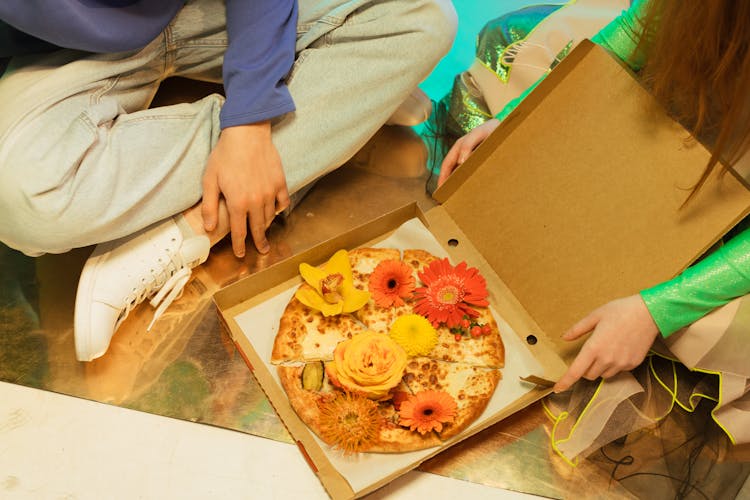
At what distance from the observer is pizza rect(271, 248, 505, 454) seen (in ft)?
2.92

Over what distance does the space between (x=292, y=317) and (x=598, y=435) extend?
1.40 ft

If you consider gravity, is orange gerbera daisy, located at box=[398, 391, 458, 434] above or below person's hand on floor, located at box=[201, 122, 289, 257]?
below

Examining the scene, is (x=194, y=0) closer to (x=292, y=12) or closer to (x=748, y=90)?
(x=292, y=12)

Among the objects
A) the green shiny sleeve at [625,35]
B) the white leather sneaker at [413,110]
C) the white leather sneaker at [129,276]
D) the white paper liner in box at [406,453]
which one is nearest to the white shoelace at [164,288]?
the white leather sneaker at [129,276]

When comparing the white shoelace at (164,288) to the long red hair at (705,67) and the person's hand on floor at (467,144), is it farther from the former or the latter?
the long red hair at (705,67)

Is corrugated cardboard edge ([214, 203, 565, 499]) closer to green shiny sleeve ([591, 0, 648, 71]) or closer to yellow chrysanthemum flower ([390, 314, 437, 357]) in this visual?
yellow chrysanthemum flower ([390, 314, 437, 357])

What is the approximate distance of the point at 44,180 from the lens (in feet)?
2.96

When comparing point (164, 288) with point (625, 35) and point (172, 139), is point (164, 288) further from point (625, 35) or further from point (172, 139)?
point (625, 35)

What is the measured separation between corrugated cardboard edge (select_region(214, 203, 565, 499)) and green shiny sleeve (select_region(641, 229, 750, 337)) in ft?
0.49

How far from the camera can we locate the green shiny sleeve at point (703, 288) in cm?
85

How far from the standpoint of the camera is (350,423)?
2.88ft

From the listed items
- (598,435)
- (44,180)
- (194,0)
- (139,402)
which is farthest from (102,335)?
(598,435)

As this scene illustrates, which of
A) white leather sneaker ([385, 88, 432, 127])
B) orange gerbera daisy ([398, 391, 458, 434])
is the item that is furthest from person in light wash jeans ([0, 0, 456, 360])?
orange gerbera daisy ([398, 391, 458, 434])

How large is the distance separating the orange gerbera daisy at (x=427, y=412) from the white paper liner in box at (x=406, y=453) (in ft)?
0.12
